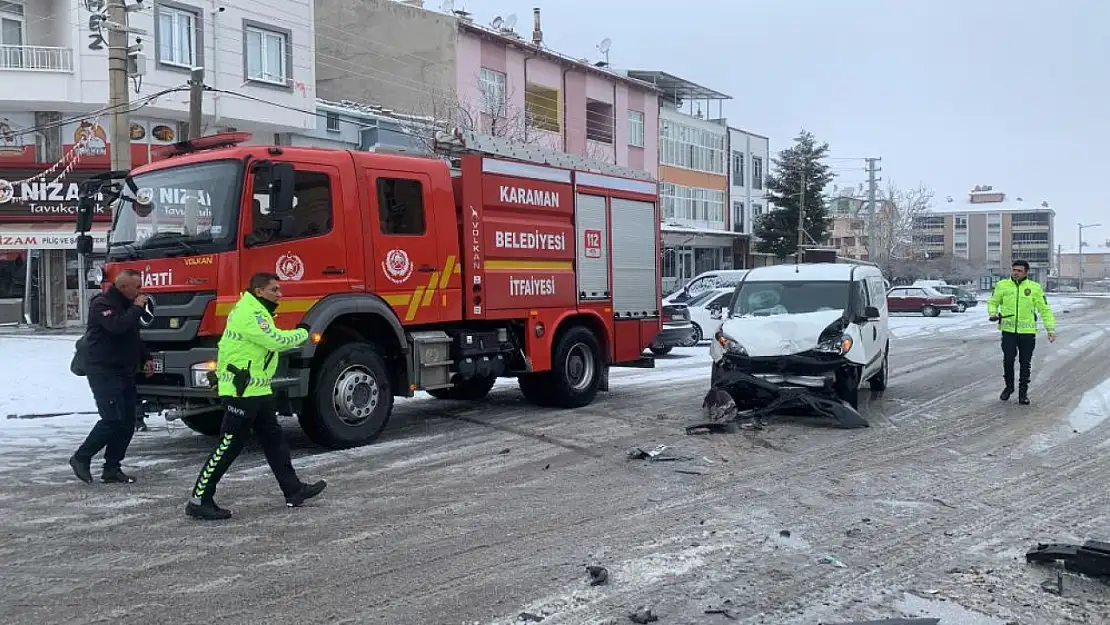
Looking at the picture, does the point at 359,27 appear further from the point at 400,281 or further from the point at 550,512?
the point at 550,512

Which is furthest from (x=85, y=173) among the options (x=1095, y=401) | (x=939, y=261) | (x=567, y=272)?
(x=939, y=261)

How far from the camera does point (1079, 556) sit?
5.32 metres

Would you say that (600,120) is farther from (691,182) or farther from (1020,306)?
(1020,306)

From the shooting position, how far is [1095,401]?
41.2ft

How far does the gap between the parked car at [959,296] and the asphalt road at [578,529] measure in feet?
116

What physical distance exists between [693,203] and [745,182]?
7.61 m

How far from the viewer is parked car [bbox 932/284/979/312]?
1725 inches

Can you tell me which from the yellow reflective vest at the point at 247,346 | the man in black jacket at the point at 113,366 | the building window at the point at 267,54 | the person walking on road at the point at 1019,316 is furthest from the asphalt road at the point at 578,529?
the building window at the point at 267,54

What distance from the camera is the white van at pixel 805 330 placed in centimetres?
1076

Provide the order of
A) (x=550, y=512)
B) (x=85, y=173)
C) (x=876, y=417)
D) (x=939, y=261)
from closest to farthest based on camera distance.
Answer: (x=550, y=512), (x=876, y=417), (x=85, y=173), (x=939, y=261)

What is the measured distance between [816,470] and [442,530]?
3528mm

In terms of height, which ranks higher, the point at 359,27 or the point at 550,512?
the point at 359,27

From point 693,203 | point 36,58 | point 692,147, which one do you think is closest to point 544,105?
point 692,147

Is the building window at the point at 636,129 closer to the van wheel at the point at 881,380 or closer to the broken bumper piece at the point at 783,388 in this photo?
the van wheel at the point at 881,380
